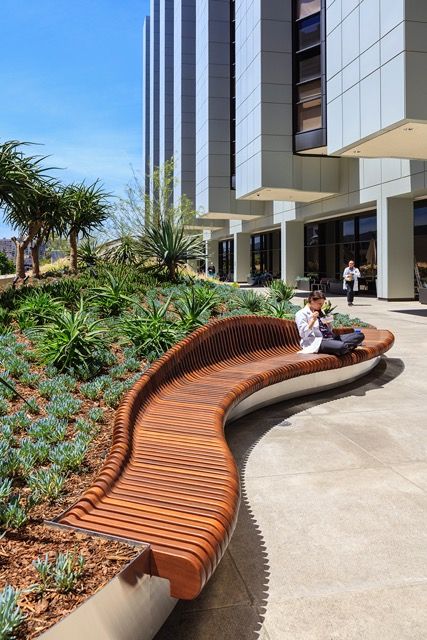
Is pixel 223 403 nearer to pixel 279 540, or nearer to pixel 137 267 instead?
pixel 279 540

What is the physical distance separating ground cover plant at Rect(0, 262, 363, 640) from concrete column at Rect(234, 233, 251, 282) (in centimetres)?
3308

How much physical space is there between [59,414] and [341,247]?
28371 millimetres

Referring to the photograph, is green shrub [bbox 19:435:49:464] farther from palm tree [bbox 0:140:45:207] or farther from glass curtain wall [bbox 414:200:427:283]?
glass curtain wall [bbox 414:200:427:283]

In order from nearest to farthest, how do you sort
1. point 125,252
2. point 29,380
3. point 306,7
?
point 29,380 < point 125,252 < point 306,7

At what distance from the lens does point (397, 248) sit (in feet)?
67.6

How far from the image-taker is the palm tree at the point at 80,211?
16.9 m

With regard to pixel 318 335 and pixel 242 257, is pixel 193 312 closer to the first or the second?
pixel 318 335

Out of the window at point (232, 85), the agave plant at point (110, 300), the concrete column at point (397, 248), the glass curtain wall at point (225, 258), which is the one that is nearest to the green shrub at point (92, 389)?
the agave plant at point (110, 300)

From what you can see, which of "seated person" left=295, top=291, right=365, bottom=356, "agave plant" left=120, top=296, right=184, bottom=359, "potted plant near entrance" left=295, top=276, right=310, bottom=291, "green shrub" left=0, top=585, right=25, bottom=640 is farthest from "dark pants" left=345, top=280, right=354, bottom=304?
"green shrub" left=0, top=585, right=25, bottom=640

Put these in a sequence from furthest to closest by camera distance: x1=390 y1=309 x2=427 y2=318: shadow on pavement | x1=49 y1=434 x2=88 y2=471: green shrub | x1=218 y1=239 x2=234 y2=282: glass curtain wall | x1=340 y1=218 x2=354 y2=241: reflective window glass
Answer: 1. x1=218 y1=239 x2=234 y2=282: glass curtain wall
2. x1=340 y1=218 x2=354 y2=241: reflective window glass
3. x1=390 y1=309 x2=427 y2=318: shadow on pavement
4. x1=49 y1=434 x2=88 y2=471: green shrub

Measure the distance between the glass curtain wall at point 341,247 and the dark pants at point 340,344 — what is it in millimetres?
20908

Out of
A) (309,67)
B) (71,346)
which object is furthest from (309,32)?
(71,346)

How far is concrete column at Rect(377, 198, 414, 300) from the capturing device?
809 inches

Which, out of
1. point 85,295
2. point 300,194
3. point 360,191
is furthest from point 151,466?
point 300,194
